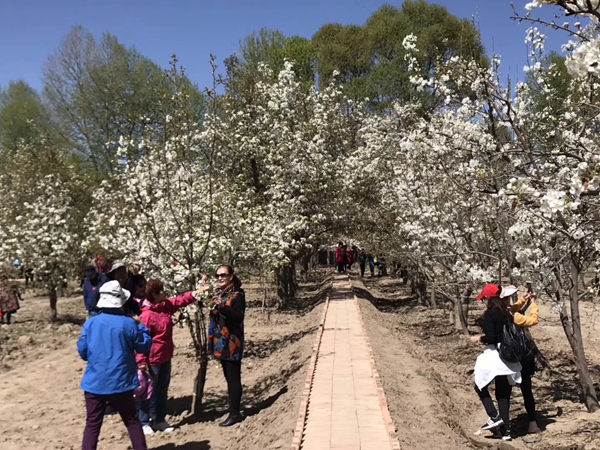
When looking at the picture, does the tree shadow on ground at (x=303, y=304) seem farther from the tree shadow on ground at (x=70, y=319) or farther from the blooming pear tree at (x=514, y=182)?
the tree shadow on ground at (x=70, y=319)

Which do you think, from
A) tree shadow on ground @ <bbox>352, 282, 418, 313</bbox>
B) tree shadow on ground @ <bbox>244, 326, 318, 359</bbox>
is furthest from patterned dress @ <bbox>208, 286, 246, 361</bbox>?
tree shadow on ground @ <bbox>352, 282, 418, 313</bbox>

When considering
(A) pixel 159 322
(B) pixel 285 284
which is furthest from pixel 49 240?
(A) pixel 159 322

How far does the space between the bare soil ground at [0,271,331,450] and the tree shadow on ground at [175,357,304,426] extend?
0.5 inches

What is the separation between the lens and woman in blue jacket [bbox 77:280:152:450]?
4.86m

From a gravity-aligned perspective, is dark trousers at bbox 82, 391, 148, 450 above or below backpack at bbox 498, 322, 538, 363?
below

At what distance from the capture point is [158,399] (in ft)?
22.1

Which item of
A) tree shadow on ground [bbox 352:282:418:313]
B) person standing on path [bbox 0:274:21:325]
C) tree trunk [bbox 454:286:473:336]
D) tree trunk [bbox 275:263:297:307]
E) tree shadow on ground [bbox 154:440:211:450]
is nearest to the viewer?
tree shadow on ground [bbox 154:440:211:450]

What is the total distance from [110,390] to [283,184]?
37.2 feet

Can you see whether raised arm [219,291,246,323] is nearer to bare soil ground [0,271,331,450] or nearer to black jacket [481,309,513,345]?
bare soil ground [0,271,331,450]

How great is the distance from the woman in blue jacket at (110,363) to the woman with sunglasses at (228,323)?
4.40 ft

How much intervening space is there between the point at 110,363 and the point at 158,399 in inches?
81.0

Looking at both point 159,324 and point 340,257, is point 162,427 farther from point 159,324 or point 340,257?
point 340,257

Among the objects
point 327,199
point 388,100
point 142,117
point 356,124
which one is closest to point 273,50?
point 388,100

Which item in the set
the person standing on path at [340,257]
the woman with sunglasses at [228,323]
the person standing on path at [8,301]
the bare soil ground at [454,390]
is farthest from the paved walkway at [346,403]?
the person standing on path at [340,257]
